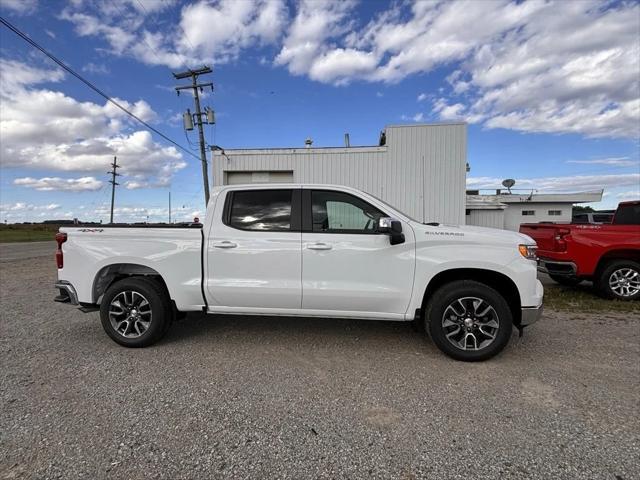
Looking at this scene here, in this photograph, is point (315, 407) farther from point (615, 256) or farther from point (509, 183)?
point (509, 183)

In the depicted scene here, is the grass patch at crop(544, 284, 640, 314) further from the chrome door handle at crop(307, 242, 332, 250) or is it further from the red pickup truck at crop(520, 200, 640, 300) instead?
the chrome door handle at crop(307, 242, 332, 250)

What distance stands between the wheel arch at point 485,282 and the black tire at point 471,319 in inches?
5.2

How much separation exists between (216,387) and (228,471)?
1.10 metres

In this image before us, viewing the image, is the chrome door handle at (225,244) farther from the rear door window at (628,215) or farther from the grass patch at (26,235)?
the grass patch at (26,235)

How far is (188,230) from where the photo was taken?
13.4 ft

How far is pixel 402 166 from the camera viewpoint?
14.2 meters

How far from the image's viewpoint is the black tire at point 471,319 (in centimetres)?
363

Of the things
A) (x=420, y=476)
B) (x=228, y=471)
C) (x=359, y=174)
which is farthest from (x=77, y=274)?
(x=359, y=174)

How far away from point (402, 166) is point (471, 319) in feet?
37.1

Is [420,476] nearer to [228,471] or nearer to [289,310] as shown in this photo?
[228,471]

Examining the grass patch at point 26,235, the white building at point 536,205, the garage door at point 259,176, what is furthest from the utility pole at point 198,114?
the white building at point 536,205

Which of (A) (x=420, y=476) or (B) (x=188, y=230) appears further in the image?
(B) (x=188, y=230)

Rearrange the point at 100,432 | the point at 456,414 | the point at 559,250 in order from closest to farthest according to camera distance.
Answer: the point at 100,432, the point at 456,414, the point at 559,250

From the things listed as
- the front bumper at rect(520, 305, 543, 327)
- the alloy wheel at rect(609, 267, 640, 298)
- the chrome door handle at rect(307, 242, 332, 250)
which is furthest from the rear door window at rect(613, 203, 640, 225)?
the chrome door handle at rect(307, 242, 332, 250)
